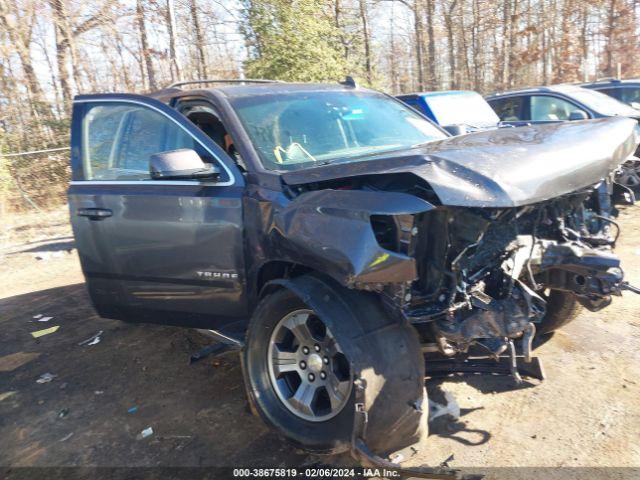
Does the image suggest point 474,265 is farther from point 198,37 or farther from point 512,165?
point 198,37

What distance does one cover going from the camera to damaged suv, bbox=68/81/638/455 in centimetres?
238

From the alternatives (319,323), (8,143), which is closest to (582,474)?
(319,323)

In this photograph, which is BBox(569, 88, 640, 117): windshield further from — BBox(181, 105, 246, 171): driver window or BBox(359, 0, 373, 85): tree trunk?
BBox(359, 0, 373, 85): tree trunk

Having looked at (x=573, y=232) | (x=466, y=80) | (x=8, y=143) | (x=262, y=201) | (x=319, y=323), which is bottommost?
(x=319, y=323)

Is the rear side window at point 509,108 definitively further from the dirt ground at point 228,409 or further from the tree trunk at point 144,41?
the tree trunk at point 144,41

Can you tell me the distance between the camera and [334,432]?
2.55 metres

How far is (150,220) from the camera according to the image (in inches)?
137

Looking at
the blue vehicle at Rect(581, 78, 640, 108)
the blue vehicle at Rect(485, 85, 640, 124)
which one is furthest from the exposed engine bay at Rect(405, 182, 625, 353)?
the blue vehicle at Rect(581, 78, 640, 108)

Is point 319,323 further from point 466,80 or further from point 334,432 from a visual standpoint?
point 466,80

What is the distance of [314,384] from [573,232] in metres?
1.73

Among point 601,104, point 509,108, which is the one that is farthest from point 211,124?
point 601,104

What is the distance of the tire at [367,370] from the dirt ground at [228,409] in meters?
0.25

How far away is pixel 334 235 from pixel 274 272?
2.57 feet

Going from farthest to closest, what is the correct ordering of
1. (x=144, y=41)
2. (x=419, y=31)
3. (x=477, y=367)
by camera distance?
(x=419, y=31)
(x=144, y=41)
(x=477, y=367)
